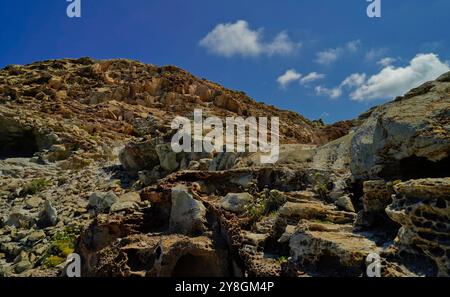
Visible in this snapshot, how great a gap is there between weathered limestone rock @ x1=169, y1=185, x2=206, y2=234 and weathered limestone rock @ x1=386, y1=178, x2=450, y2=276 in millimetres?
4169

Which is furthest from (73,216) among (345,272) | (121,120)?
(121,120)

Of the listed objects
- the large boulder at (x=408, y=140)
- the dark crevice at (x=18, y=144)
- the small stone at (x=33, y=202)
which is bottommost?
the small stone at (x=33, y=202)

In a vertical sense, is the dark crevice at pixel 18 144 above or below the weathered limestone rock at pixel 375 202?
above

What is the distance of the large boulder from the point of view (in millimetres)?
6895

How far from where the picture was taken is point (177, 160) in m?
16.9

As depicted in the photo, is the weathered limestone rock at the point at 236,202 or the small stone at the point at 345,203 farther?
the weathered limestone rock at the point at 236,202

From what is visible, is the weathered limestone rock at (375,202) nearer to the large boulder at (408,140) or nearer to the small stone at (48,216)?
the large boulder at (408,140)

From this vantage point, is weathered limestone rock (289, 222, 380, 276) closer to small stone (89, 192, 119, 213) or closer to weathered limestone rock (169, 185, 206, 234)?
weathered limestone rock (169, 185, 206, 234)

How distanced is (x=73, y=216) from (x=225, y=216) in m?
8.05

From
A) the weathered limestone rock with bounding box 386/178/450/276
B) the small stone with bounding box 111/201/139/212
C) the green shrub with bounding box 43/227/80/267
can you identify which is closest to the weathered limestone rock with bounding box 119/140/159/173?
the green shrub with bounding box 43/227/80/267

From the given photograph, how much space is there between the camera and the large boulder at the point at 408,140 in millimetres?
6895

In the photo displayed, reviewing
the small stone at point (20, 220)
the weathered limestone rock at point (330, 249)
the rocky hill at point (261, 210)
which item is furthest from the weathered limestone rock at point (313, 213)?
the small stone at point (20, 220)

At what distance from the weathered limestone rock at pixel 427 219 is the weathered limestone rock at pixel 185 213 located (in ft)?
13.7

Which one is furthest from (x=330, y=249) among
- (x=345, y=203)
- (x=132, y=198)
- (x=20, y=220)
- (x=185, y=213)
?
(x=20, y=220)
